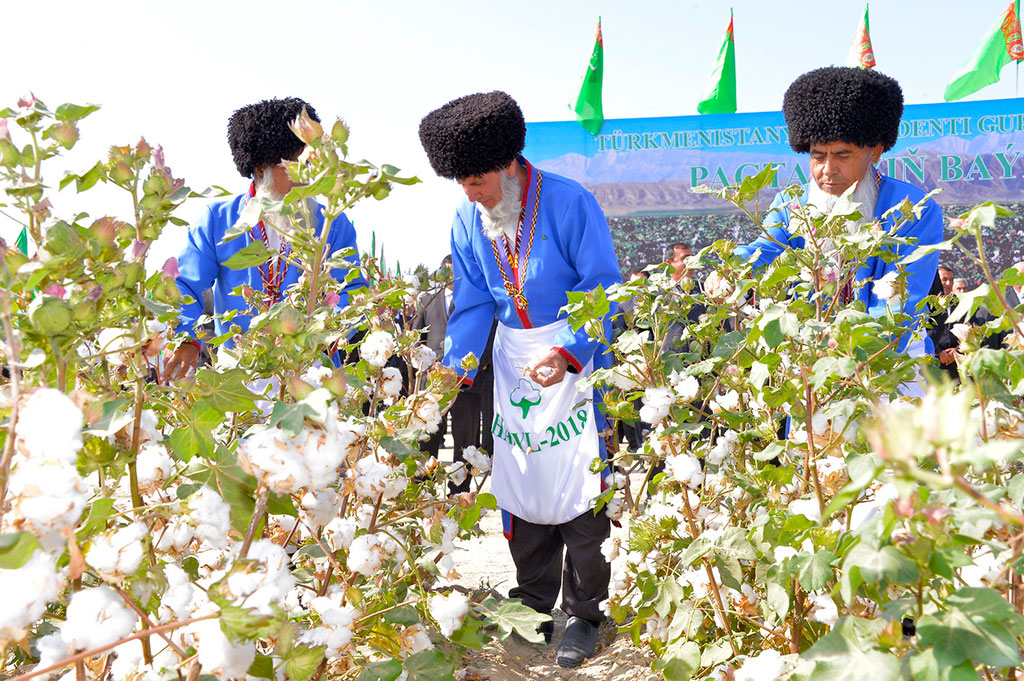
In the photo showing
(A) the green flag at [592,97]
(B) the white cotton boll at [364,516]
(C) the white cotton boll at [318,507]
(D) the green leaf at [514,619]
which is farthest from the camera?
(A) the green flag at [592,97]

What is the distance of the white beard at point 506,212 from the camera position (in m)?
2.60

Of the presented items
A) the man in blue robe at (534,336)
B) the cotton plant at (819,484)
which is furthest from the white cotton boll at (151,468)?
the man in blue robe at (534,336)

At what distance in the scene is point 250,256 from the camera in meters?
1.12

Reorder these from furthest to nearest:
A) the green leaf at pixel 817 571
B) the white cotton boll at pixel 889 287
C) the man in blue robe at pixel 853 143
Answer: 1. the man in blue robe at pixel 853 143
2. the white cotton boll at pixel 889 287
3. the green leaf at pixel 817 571

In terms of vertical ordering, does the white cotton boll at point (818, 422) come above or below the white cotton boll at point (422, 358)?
below

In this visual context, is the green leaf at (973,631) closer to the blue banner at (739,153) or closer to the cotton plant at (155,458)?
the cotton plant at (155,458)

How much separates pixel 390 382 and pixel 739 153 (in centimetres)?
965

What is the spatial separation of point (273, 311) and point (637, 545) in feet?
3.09

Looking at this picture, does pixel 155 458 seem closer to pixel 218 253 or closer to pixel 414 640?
pixel 414 640

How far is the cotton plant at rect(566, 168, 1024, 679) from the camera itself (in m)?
0.79

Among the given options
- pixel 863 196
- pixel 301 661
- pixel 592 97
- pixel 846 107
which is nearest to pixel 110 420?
pixel 301 661

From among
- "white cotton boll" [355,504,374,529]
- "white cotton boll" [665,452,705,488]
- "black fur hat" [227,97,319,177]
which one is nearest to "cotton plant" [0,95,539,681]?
"white cotton boll" [355,504,374,529]

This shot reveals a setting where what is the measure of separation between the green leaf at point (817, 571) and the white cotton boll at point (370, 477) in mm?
677

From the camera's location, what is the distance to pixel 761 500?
5.20 ft
